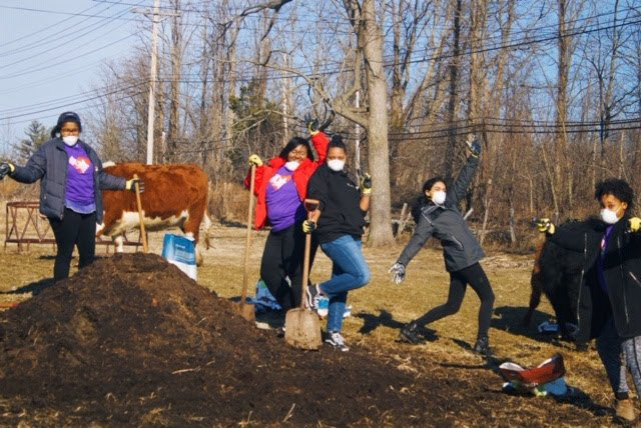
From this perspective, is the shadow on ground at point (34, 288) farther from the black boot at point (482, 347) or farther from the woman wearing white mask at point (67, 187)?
the black boot at point (482, 347)

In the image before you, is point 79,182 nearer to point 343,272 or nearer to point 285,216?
point 285,216

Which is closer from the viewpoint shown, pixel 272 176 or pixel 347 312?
pixel 272 176

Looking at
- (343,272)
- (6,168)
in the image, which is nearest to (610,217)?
(343,272)

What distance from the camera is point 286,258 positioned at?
321 inches

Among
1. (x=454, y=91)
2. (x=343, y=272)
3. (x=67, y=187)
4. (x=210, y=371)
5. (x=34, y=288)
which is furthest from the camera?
(x=454, y=91)

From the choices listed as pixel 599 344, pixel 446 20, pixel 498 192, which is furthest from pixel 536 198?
pixel 599 344

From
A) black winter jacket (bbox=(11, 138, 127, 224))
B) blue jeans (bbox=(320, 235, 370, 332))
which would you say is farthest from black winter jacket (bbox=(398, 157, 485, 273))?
black winter jacket (bbox=(11, 138, 127, 224))

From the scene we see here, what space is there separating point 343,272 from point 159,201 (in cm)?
693

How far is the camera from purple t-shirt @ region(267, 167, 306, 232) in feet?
26.7

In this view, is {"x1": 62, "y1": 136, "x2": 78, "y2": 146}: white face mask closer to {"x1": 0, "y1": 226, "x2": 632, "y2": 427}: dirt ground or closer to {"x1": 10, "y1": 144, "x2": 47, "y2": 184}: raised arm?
{"x1": 10, "y1": 144, "x2": 47, "y2": 184}: raised arm

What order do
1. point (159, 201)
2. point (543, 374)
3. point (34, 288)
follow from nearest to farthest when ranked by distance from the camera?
point (543, 374)
point (34, 288)
point (159, 201)

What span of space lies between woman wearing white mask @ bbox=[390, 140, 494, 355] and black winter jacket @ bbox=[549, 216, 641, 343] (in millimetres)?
1753

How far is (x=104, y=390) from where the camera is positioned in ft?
18.4

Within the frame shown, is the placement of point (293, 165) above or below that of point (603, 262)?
above
